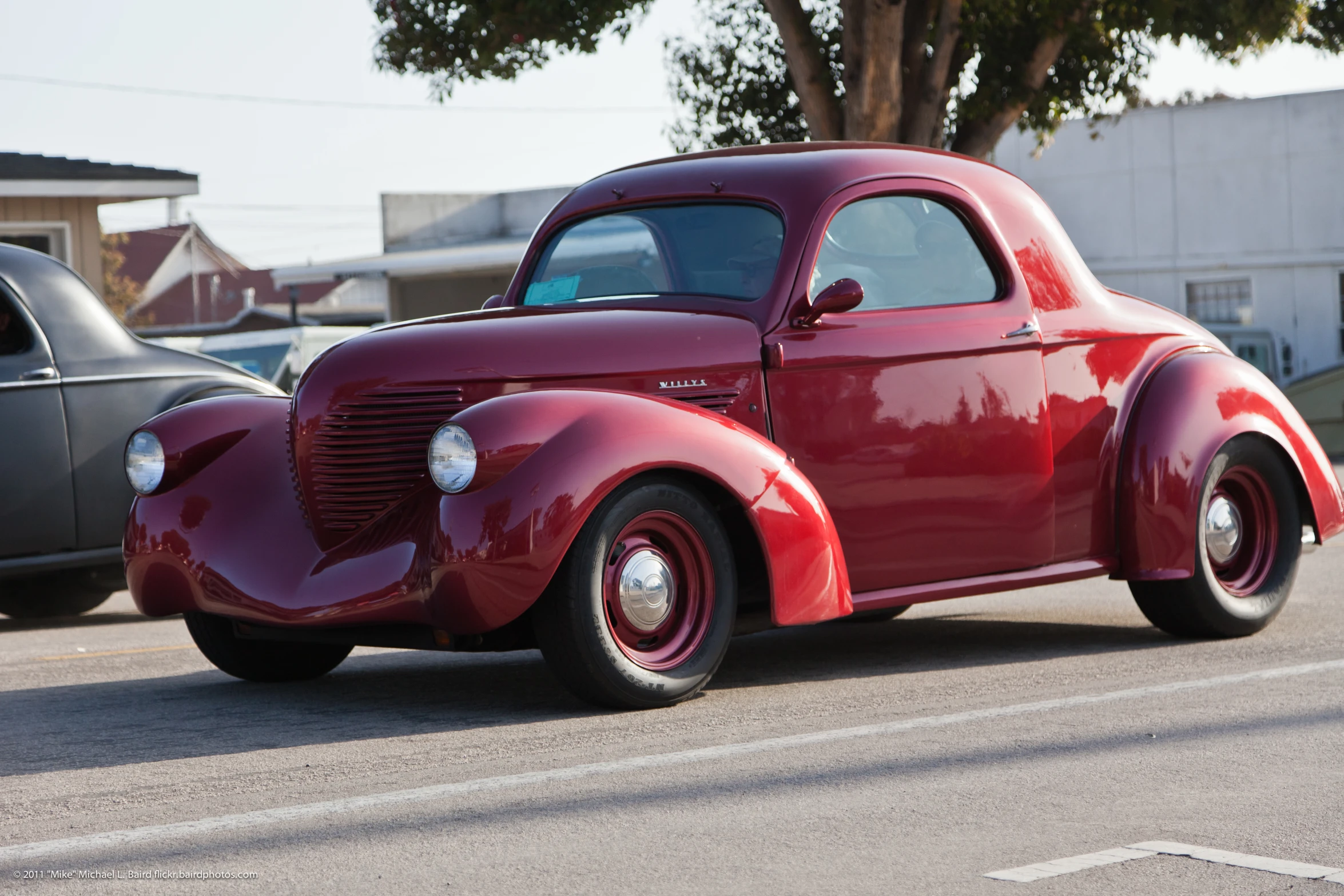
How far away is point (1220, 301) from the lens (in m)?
31.1

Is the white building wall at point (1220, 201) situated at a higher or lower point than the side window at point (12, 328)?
higher

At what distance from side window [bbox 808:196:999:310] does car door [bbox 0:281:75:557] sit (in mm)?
4031

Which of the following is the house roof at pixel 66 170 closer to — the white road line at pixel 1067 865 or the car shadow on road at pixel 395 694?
the car shadow on road at pixel 395 694

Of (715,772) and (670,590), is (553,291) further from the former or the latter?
(715,772)

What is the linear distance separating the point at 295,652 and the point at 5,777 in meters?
1.74

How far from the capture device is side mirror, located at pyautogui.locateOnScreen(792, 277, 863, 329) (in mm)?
5723

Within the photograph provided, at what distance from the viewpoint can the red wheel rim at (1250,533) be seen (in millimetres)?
6863

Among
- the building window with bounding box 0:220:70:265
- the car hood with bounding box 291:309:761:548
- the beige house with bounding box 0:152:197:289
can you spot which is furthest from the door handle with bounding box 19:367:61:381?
the building window with bounding box 0:220:70:265

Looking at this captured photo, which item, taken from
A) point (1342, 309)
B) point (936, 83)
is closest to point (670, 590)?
point (936, 83)

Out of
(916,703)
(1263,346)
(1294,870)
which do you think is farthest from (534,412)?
(1263,346)

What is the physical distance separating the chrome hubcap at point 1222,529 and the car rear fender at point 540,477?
2322 mm

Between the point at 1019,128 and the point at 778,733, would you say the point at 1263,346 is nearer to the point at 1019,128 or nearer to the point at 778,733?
the point at 1019,128

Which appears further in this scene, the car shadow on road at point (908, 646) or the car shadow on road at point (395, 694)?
the car shadow on road at point (908, 646)

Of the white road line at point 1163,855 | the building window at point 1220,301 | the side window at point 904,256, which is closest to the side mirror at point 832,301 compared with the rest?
the side window at point 904,256
